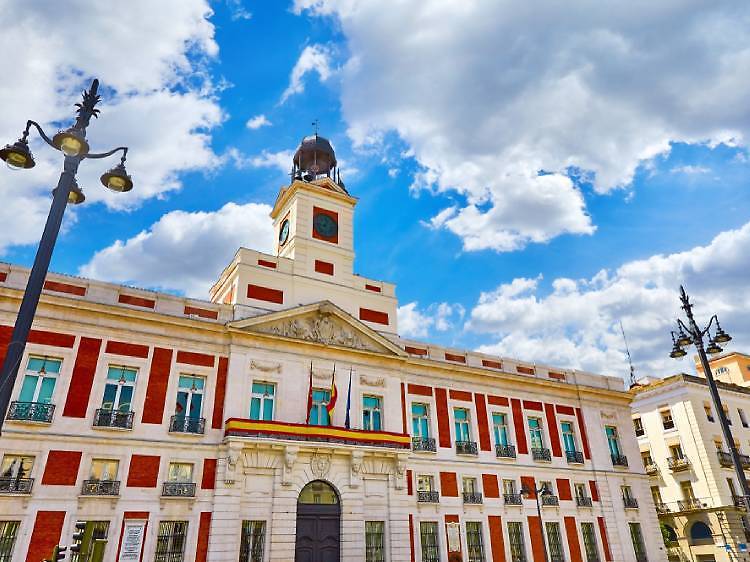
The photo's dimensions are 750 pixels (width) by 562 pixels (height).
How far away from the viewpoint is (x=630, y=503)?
31344mm

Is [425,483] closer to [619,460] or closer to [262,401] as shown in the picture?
[262,401]

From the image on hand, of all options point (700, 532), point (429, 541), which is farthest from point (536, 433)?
point (700, 532)

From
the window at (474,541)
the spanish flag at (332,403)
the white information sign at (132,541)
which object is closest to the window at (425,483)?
the window at (474,541)

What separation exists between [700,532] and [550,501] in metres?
15.0

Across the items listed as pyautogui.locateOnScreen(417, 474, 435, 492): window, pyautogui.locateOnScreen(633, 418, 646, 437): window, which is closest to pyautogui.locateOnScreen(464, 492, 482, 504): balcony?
pyautogui.locateOnScreen(417, 474, 435, 492): window

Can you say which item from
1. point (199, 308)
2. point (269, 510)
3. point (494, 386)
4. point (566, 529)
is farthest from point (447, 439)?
point (199, 308)

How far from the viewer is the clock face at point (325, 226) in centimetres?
3042

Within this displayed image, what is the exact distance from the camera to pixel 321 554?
22500 millimetres

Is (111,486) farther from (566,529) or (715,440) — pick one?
(715,440)

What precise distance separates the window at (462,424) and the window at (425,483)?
9.20ft

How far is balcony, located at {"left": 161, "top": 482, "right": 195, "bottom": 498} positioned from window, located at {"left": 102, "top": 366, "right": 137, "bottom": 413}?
3.31m

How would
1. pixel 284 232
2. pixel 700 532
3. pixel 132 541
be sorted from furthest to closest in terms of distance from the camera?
pixel 700 532 → pixel 284 232 → pixel 132 541

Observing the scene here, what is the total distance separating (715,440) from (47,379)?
4034cm

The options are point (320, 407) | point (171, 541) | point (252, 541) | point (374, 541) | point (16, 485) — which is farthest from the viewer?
point (320, 407)
